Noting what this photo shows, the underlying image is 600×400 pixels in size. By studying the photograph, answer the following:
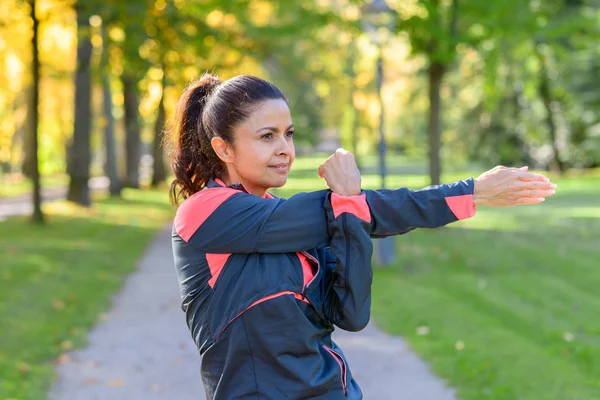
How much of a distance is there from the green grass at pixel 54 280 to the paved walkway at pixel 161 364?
219 mm

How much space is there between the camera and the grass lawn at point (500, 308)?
18.9ft

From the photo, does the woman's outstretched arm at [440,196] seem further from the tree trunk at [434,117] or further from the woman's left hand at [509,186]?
the tree trunk at [434,117]

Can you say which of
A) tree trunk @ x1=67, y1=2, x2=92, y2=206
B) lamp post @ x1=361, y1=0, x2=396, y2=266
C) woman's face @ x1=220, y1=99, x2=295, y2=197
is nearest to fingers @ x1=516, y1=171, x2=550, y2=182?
woman's face @ x1=220, y1=99, x2=295, y2=197

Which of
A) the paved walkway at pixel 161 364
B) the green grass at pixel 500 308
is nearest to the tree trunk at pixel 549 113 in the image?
the green grass at pixel 500 308

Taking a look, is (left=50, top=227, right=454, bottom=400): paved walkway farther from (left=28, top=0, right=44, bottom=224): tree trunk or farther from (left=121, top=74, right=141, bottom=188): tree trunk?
(left=121, top=74, right=141, bottom=188): tree trunk

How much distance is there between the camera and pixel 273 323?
80.1 inches

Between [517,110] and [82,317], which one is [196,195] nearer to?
[82,317]

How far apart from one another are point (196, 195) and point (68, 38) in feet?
89.8

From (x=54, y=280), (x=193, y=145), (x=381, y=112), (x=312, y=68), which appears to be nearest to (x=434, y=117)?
(x=381, y=112)

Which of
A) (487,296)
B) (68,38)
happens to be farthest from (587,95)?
(487,296)

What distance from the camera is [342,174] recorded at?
2.04 m

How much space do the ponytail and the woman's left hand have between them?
71cm

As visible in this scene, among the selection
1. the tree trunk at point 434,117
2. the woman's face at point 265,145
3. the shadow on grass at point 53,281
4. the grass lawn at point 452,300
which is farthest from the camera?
the tree trunk at point 434,117

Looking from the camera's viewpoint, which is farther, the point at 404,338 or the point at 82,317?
the point at 82,317
